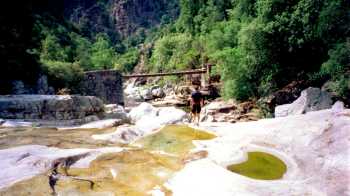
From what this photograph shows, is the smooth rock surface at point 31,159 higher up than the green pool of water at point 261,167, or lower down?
higher up

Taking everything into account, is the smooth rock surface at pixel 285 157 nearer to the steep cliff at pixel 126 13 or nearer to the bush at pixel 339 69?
the bush at pixel 339 69

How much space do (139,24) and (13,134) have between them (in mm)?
153945

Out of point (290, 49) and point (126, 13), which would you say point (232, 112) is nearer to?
point (290, 49)

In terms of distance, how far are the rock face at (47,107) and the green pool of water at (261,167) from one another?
529 inches

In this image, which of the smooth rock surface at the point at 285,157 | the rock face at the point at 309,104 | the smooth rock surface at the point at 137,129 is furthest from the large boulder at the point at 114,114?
the rock face at the point at 309,104

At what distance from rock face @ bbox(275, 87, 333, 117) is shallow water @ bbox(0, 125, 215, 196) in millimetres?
10885

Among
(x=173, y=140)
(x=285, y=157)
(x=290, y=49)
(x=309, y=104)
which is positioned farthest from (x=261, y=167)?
(x=290, y=49)

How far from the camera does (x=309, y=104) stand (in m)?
19.3

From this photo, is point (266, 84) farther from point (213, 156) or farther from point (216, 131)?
point (213, 156)

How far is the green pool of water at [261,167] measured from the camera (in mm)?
8492

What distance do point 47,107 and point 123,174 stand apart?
41.7 feet

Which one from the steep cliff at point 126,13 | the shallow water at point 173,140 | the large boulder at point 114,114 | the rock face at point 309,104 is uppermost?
the steep cliff at point 126,13

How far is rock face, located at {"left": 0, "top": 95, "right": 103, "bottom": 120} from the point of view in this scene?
17625 millimetres

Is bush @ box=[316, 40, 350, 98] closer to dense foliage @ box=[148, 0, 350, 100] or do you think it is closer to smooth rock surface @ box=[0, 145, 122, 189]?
dense foliage @ box=[148, 0, 350, 100]
